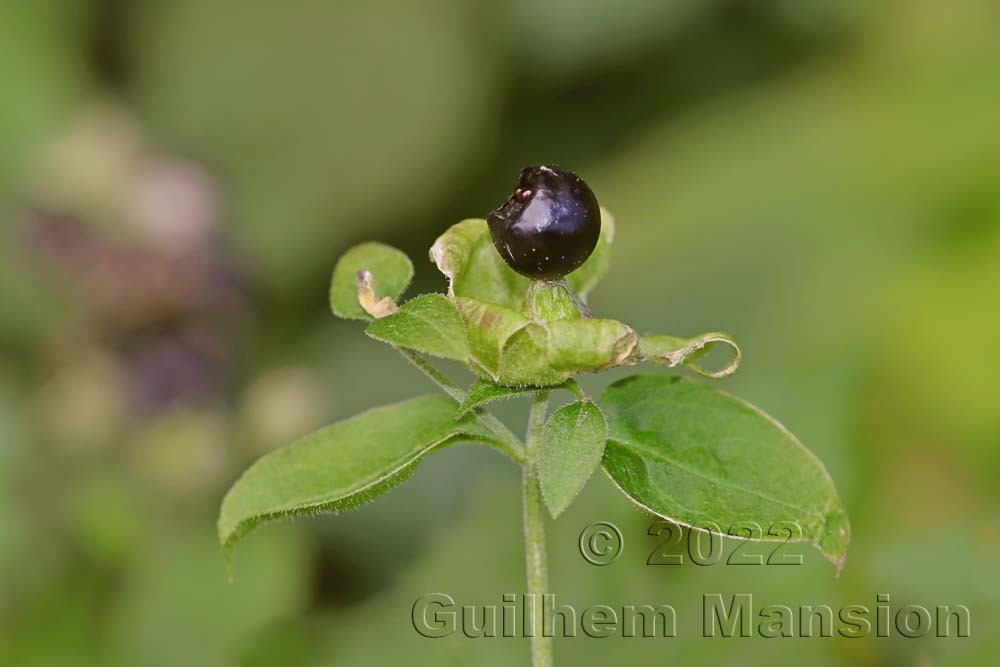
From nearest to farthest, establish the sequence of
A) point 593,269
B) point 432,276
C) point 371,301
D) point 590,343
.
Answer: point 590,343
point 371,301
point 593,269
point 432,276

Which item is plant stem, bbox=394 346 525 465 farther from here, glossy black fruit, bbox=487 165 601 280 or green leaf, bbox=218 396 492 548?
glossy black fruit, bbox=487 165 601 280

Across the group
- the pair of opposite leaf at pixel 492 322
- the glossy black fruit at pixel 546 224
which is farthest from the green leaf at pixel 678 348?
the glossy black fruit at pixel 546 224

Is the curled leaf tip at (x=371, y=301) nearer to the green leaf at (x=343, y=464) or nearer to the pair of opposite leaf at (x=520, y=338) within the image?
the pair of opposite leaf at (x=520, y=338)

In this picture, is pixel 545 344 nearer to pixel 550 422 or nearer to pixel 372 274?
pixel 550 422

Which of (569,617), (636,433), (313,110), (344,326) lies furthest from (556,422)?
(313,110)

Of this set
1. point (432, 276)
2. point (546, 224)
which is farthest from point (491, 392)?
point (432, 276)

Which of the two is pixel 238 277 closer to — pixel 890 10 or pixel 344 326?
pixel 344 326
